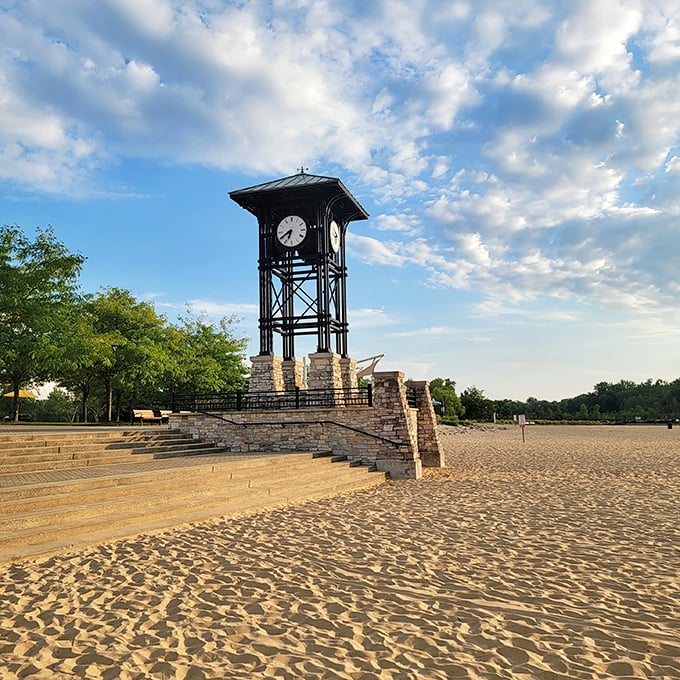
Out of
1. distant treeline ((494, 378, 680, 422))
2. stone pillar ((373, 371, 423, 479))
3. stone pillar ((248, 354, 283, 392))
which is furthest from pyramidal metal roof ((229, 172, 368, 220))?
distant treeline ((494, 378, 680, 422))

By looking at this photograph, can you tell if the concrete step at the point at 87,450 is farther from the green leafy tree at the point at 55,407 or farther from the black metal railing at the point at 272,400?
the green leafy tree at the point at 55,407

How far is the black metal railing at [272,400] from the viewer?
17300 mm

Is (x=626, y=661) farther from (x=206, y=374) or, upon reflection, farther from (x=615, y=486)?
(x=206, y=374)

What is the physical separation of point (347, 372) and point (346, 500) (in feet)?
33.5

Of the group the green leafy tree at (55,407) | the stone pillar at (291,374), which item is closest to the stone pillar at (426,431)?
the stone pillar at (291,374)

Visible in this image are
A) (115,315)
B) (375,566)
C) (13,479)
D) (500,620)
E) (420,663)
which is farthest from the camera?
(115,315)

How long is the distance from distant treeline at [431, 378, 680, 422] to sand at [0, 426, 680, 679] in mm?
49742

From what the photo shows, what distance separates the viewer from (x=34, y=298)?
2203 cm

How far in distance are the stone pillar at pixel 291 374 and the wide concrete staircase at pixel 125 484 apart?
5485 mm

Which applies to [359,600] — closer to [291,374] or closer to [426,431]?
[426,431]

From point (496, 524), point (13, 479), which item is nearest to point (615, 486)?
point (496, 524)

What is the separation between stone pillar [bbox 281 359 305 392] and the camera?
68.3 ft

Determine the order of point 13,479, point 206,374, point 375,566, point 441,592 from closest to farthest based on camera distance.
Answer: point 441,592
point 375,566
point 13,479
point 206,374

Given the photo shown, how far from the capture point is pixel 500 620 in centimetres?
457
